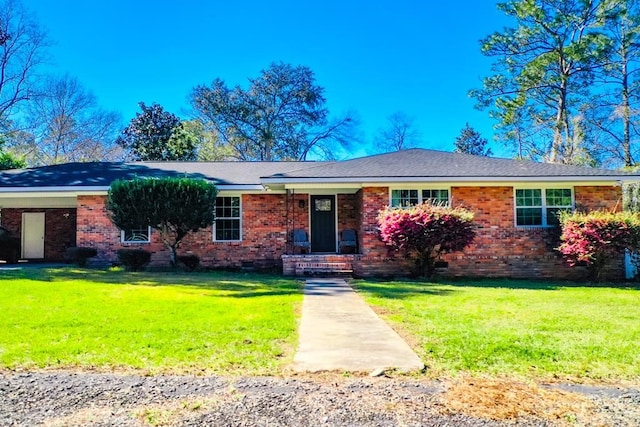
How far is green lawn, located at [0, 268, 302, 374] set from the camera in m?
4.27

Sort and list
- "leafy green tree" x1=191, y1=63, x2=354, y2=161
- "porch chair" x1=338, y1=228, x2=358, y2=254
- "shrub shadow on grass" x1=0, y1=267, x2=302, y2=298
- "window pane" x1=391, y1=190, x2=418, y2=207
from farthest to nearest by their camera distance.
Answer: "leafy green tree" x1=191, y1=63, x2=354, y2=161 → "porch chair" x1=338, y1=228, x2=358, y2=254 → "window pane" x1=391, y1=190, x2=418, y2=207 → "shrub shadow on grass" x1=0, y1=267, x2=302, y2=298

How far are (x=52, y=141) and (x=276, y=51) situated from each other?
17.3m

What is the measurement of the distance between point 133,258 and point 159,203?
1826 mm

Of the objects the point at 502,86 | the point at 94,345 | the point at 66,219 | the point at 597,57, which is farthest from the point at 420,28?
the point at 94,345

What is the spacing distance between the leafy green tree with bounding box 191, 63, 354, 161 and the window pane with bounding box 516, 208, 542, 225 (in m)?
23.6

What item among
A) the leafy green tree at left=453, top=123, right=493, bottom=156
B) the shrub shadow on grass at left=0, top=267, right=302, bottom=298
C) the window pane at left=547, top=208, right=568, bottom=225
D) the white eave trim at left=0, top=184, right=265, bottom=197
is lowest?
the shrub shadow on grass at left=0, top=267, right=302, bottom=298

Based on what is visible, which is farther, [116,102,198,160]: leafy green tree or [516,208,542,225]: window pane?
[116,102,198,160]: leafy green tree

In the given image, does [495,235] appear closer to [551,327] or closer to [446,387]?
[551,327]

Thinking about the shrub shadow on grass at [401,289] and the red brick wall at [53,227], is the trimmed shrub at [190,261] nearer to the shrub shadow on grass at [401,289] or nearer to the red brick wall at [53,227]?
the shrub shadow on grass at [401,289]

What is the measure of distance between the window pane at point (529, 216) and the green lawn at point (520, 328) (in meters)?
3.51

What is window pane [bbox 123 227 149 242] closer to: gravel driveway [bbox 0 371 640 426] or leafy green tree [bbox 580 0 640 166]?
gravel driveway [bbox 0 371 640 426]

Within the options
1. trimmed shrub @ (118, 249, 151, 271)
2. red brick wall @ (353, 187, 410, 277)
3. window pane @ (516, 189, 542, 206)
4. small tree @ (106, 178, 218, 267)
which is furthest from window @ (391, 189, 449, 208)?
trimmed shrub @ (118, 249, 151, 271)

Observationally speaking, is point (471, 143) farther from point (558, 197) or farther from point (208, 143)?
point (558, 197)

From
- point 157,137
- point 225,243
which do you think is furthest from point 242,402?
point 157,137
